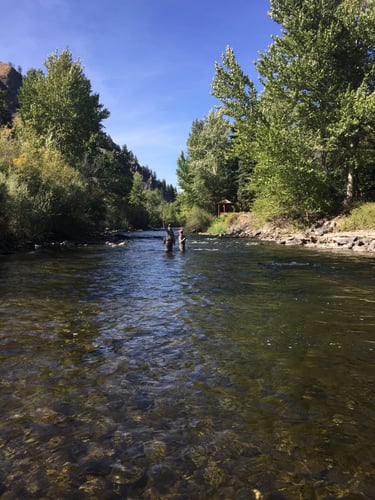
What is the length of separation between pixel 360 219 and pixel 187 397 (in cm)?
3026

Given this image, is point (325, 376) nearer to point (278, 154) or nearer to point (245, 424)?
point (245, 424)

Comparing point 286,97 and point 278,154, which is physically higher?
point 286,97

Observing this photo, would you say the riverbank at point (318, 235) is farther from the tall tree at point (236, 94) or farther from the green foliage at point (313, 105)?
the tall tree at point (236, 94)

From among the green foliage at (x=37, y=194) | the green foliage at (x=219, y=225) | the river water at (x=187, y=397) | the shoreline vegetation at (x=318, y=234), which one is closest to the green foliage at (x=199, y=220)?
the green foliage at (x=219, y=225)

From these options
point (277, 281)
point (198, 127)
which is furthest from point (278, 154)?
point (198, 127)

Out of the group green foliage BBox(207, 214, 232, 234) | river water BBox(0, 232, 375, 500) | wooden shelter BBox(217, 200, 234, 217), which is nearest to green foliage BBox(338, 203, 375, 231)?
river water BBox(0, 232, 375, 500)

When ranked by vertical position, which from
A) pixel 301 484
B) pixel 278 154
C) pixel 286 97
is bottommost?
pixel 301 484

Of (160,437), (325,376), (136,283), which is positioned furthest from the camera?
(136,283)

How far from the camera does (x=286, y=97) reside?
3475 centimetres

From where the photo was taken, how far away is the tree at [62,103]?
172ft

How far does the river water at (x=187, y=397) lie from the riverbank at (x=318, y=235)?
17420mm

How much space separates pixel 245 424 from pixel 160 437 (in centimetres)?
102

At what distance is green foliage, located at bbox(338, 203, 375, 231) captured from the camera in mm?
31250

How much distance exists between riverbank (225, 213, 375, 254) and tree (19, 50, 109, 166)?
2449 centimetres
